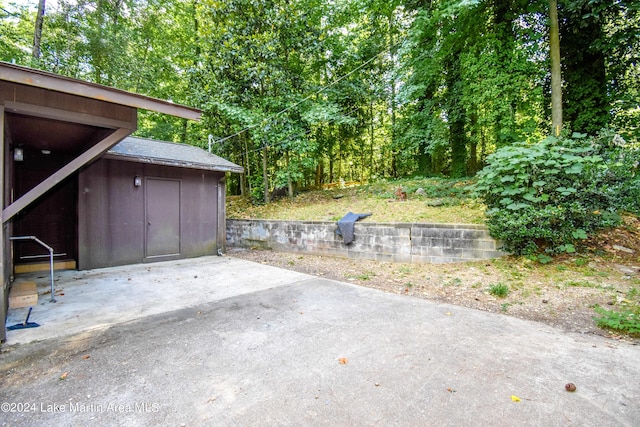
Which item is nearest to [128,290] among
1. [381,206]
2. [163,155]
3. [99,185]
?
[99,185]

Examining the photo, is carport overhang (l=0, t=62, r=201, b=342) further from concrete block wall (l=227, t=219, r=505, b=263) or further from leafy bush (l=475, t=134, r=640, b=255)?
leafy bush (l=475, t=134, r=640, b=255)

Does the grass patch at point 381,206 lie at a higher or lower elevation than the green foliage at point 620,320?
higher

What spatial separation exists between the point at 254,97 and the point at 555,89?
8.26m

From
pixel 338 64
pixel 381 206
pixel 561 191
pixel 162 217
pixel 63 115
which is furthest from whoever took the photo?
pixel 338 64

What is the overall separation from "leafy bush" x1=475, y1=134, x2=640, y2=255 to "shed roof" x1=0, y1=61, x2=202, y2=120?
4.78 metres

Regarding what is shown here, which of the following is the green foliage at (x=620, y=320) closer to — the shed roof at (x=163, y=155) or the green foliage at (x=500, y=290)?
the green foliage at (x=500, y=290)

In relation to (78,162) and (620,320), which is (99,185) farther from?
(620,320)

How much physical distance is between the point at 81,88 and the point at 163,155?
3582mm

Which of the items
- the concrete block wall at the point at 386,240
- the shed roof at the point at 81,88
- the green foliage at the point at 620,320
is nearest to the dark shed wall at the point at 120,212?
the concrete block wall at the point at 386,240

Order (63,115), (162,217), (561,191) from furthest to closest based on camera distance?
(162,217) < (561,191) < (63,115)

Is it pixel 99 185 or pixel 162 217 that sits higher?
pixel 99 185

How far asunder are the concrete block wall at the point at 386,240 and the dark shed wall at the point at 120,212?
199 cm

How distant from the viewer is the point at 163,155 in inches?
239

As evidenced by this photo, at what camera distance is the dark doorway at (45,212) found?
5008 mm
